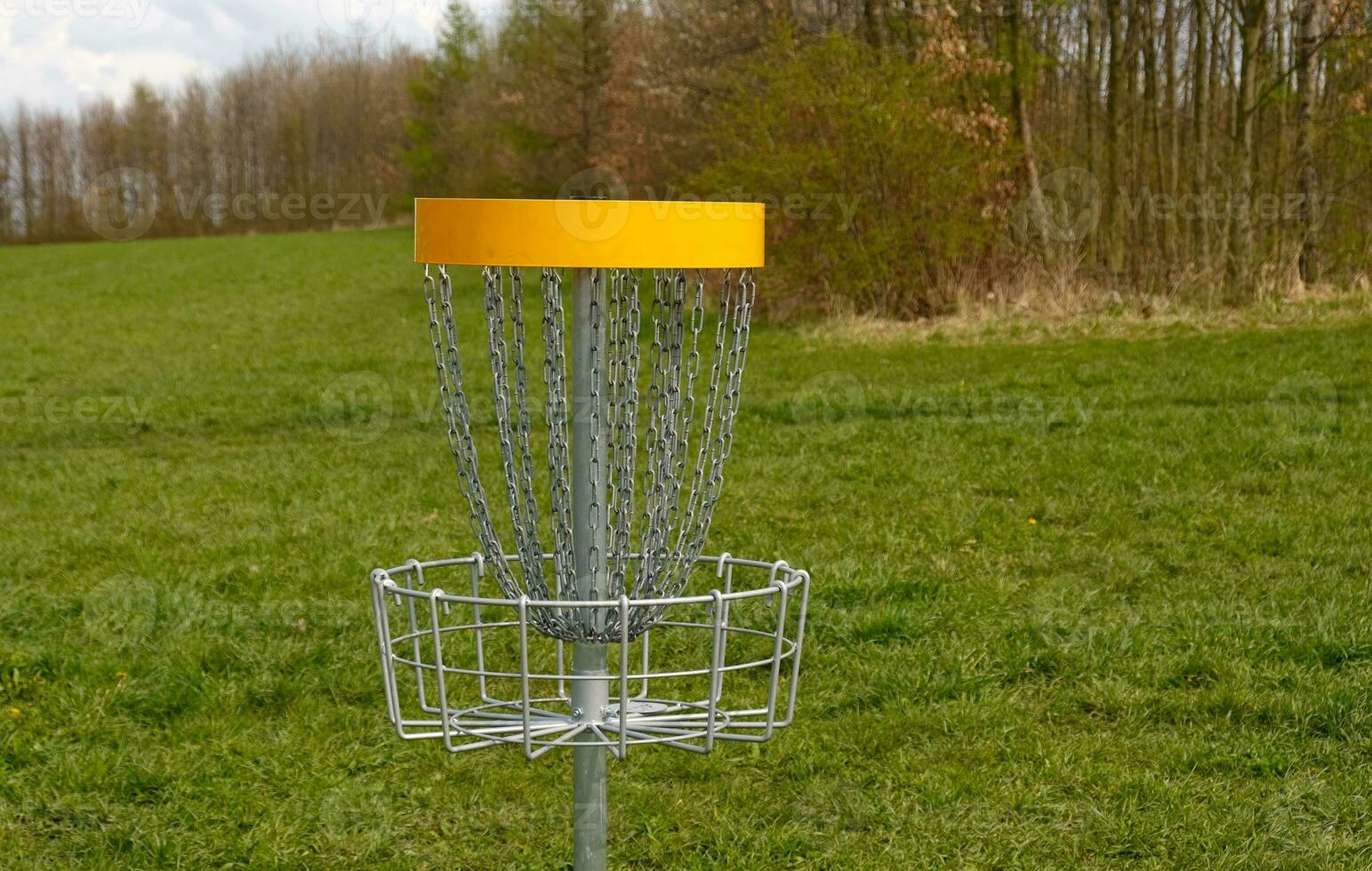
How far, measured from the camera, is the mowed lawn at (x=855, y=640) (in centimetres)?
346

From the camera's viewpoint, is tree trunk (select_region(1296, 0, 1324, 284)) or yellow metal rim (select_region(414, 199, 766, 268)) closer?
yellow metal rim (select_region(414, 199, 766, 268))

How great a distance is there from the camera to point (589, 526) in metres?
2.19

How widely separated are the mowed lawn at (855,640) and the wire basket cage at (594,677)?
0.22 meters

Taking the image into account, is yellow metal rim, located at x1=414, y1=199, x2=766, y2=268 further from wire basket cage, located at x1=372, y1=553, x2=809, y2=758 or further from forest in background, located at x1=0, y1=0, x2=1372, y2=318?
forest in background, located at x1=0, y1=0, x2=1372, y2=318

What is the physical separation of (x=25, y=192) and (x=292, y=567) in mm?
62673

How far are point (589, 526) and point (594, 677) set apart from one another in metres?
0.25

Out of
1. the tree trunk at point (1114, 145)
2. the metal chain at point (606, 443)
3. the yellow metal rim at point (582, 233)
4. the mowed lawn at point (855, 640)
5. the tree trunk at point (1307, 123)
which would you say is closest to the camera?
the yellow metal rim at point (582, 233)

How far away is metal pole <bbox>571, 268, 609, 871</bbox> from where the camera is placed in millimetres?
2090

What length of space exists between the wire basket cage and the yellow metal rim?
51cm

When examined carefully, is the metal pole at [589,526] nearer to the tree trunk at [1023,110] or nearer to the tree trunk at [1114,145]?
the tree trunk at [1023,110]

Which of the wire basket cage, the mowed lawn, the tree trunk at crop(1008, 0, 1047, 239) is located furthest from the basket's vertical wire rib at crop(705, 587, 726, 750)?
the tree trunk at crop(1008, 0, 1047, 239)

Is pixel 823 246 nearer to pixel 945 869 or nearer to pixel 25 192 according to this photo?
pixel 945 869

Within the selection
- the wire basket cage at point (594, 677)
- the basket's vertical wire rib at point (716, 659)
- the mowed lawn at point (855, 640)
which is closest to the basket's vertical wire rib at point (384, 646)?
the wire basket cage at point (594, 677)

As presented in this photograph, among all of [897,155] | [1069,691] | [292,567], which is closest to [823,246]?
[897,155]
